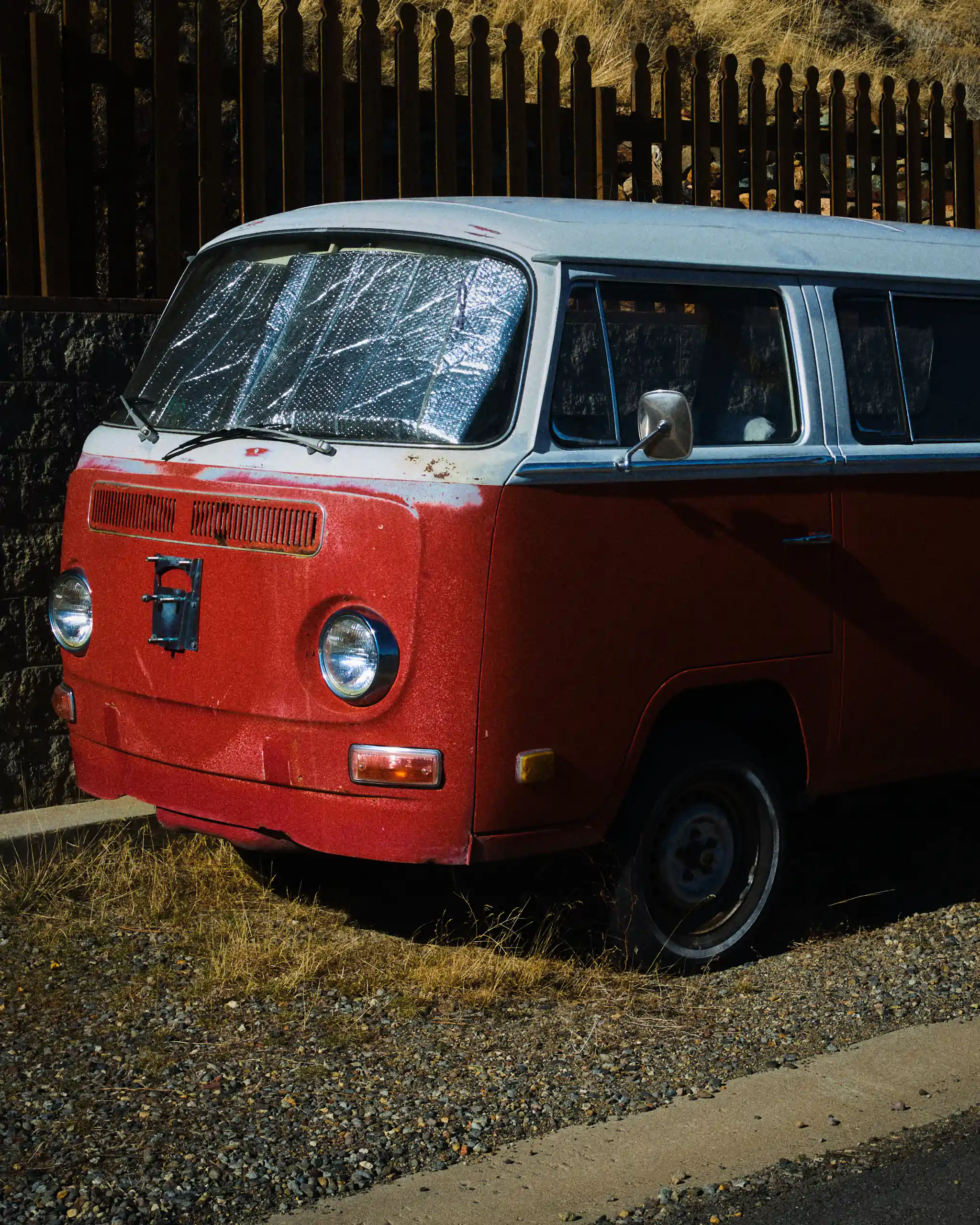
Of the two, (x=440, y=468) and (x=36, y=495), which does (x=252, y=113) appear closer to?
(x=36, y=495)

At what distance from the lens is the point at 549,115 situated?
768 centimetres

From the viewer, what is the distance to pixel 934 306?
18.8ft

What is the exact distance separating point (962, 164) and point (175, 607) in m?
6.72

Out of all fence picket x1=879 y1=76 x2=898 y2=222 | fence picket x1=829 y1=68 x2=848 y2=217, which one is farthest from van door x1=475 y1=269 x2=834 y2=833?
fence picket x1=879 y1=76 x2=898 y2=222

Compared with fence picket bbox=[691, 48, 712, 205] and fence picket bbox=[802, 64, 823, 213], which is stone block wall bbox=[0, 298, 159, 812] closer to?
fence picket bbox=[691, 48, 712, 205]

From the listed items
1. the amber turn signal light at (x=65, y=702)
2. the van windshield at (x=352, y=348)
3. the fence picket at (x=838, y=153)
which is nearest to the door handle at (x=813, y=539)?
the van windshield at (x=352, y=348)

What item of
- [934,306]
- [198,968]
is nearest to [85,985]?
[198,968]

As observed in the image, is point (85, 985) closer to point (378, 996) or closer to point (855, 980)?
point (378, 996)

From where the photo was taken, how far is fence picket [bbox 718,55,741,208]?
8.36 meters

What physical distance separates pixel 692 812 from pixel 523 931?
0.79 meters

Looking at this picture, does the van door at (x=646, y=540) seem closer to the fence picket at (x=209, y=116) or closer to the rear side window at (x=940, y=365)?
the rear side window at (x=940, y=365)

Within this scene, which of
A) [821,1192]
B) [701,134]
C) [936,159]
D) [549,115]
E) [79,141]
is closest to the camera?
[821,1192]

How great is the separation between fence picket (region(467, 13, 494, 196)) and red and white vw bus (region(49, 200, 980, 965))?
2.13 meters

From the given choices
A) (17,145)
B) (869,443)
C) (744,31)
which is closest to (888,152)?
(869,443)
